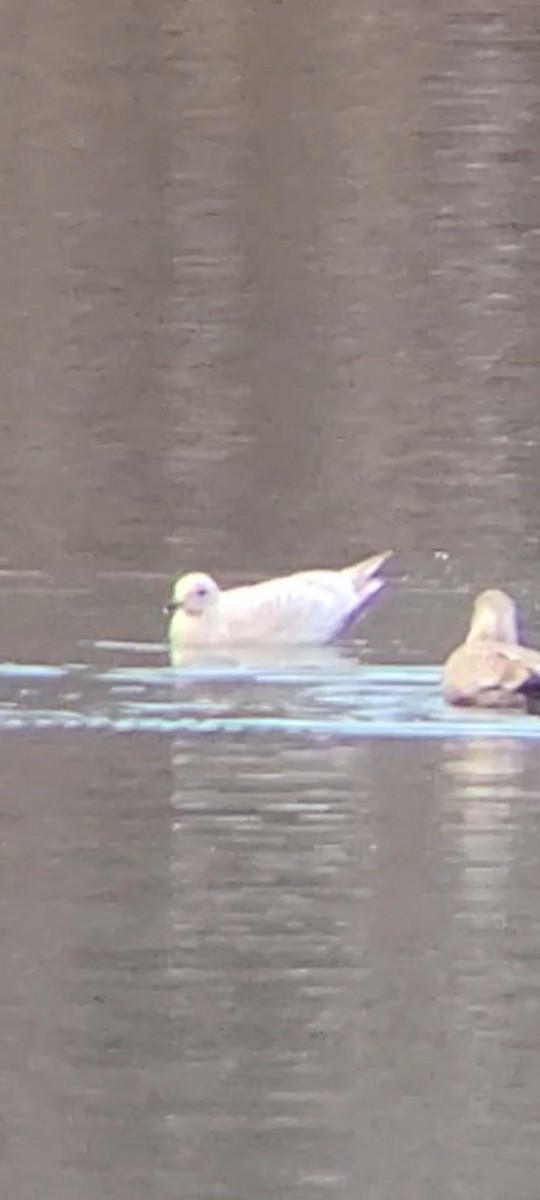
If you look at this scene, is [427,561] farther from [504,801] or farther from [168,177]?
[504,801]

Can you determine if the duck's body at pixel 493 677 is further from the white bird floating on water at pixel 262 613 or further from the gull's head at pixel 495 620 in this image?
the white bird floating on water at pixel 262 613

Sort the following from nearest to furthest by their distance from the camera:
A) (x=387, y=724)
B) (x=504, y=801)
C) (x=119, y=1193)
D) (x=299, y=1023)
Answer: (x=119, y=1193) < (x=299, y=1023) < (x=504, y=801) < (x=387, y=724)

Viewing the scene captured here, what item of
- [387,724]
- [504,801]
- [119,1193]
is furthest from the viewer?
[387,724]

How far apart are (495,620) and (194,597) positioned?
10.7 inches

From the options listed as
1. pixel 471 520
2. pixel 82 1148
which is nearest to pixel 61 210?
pixel 471 520

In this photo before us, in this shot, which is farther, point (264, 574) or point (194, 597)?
point (264, 574)

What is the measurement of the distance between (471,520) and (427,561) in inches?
3.4

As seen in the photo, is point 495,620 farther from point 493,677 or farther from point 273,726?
point 273,726

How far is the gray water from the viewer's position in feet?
2.41

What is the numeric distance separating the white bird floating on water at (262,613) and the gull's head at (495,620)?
A: 0.52 feet

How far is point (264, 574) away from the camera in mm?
2240

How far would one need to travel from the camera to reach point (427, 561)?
221 centimetres

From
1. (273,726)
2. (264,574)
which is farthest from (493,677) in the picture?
(264,574)

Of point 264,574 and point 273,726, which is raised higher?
point 273,726
